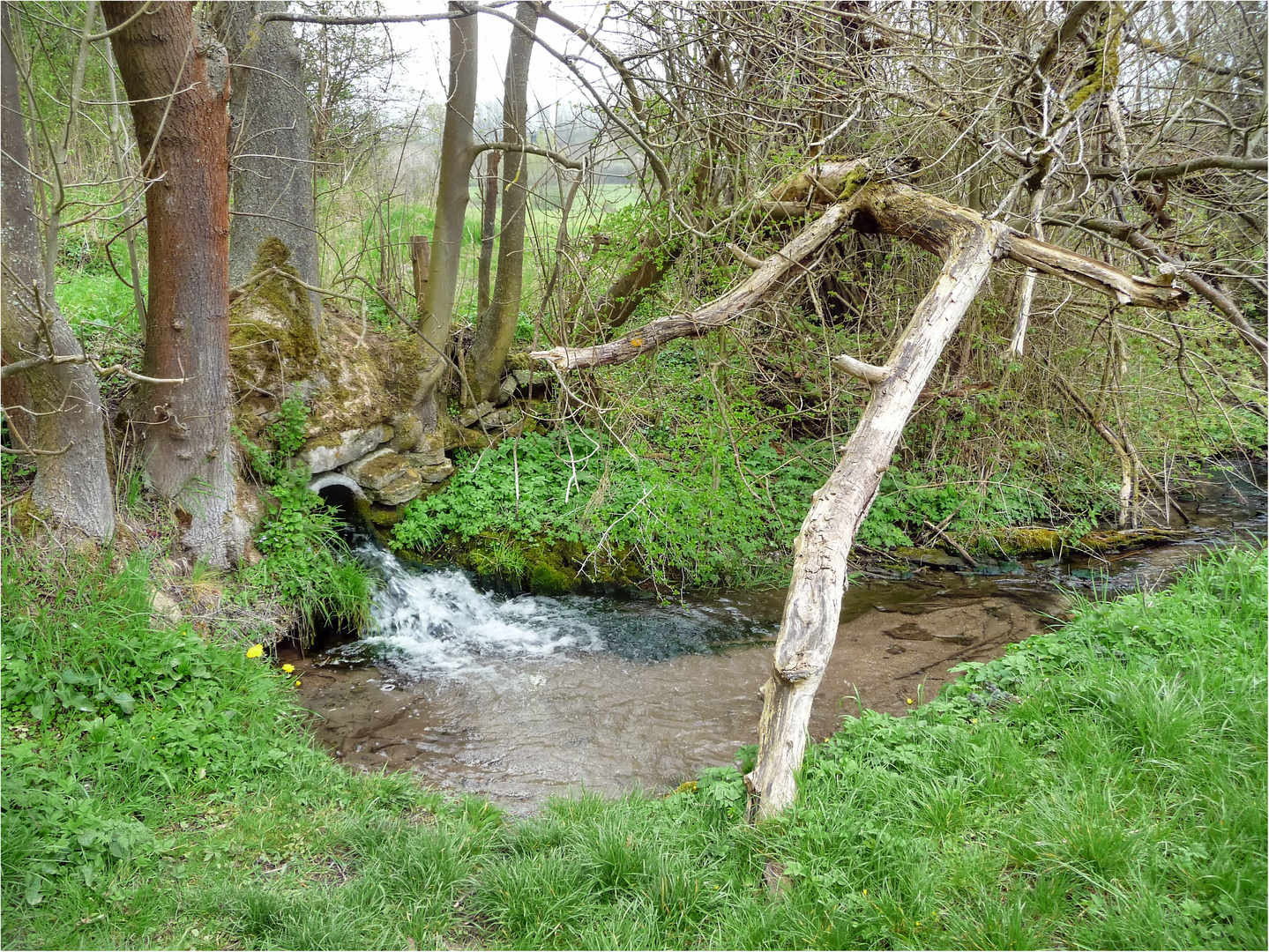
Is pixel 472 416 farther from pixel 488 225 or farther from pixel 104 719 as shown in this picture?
pixel 104 719

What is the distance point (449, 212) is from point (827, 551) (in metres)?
5.45

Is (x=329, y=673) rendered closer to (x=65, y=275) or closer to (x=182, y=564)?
(x=182, y=564)

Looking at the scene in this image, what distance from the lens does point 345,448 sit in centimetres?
656

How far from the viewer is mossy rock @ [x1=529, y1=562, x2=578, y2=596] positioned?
670 cm

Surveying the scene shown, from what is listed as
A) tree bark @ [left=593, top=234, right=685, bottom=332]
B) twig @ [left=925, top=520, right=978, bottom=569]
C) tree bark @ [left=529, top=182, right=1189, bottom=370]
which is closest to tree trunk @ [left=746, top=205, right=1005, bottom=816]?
tree bark @ [left=529, top=182, right=1189, bottom=370]

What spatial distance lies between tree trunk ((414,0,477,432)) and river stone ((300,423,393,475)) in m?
0.55

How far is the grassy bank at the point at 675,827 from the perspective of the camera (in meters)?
2.48

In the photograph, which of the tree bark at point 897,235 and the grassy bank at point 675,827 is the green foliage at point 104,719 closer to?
the grassy bank at point 675,827

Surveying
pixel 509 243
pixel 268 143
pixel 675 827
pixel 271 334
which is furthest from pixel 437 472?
pixel 675 827

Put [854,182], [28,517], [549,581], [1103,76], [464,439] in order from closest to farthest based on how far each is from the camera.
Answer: [28,517] → [1103,76] → [854,182] → [549,581] → [464,439]

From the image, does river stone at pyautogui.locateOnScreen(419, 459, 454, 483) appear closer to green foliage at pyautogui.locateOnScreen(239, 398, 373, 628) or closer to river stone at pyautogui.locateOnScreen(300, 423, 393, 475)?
river stone at pyautogui.locateOnScreen(300, 423, 393, 475)

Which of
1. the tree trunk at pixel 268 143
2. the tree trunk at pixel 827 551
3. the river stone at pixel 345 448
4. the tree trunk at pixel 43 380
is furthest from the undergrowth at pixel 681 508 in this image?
the tree trunk at pixel 43 380

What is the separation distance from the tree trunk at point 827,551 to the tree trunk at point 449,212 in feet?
15.2

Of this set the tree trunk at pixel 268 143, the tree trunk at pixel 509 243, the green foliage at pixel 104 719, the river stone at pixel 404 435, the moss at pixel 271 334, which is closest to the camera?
the green foliage at pixel 104 719
